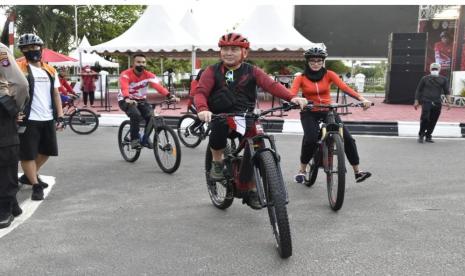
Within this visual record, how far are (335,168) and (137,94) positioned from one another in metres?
3.58

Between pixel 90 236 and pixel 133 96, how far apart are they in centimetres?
345

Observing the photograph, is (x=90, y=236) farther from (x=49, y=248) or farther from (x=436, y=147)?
(x=436, y=147)

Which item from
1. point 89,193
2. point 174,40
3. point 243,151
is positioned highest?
point 174,40

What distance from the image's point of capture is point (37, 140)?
535 cm

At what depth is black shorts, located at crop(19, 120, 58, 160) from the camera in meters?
5.23

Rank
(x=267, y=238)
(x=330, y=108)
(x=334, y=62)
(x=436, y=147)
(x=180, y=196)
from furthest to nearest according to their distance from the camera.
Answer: (x=334, y=62) < (x=436, y=147) < (x=180, y=196) < (x=330, y=108) < (x=267, y=238)

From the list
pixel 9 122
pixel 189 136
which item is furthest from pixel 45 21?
pixel 9 122

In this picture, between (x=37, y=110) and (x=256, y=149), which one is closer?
(x=256, y=149)

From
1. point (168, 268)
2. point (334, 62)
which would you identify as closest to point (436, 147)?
point (168, 268)

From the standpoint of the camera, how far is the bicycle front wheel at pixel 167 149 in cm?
661

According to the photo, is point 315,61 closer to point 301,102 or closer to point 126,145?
point 301,102

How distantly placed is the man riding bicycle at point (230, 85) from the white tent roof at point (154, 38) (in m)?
14.1

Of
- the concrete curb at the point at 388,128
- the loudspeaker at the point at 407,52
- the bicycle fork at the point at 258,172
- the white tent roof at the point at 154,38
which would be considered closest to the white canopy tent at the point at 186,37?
the white tent roof at the point at 154,38

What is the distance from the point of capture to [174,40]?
18.3 meters
